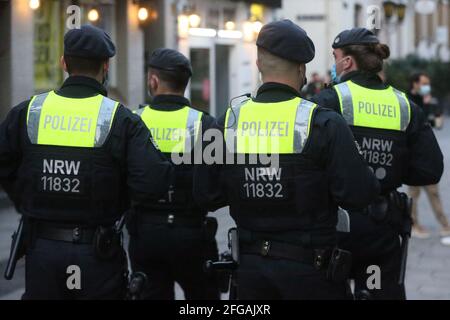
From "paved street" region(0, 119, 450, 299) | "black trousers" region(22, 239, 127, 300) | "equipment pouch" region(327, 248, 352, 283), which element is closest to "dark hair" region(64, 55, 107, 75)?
"black trousers" region(22, 239, 127, 300)

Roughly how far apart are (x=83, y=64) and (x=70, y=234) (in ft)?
2.73

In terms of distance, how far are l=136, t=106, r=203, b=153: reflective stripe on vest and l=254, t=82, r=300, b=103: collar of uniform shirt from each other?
134cm

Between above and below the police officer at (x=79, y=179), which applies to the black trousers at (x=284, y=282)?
below

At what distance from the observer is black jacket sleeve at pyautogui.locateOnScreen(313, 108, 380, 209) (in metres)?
4.10

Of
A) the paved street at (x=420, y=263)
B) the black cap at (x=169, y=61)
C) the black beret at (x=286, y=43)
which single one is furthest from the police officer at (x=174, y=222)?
the paved street at (x=420, y=263)

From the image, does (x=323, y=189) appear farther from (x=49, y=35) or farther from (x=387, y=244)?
(x=49, y=35)

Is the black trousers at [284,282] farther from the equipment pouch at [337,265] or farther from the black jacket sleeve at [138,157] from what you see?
the black jacket sleeve at [138,157]

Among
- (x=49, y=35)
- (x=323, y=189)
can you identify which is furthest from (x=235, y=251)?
(x=49, y=35)

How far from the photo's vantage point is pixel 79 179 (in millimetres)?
4438

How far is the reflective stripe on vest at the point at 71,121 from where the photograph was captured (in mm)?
4453

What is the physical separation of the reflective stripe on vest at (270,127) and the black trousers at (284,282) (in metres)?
0.50

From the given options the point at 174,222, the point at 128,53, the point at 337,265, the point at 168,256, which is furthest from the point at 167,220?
the point at 128,53

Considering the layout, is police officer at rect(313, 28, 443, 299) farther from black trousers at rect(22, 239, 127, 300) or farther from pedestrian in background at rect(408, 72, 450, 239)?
pedestrian in background at rect(408, 72, 450, 239)

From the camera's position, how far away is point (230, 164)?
432 centimetres
